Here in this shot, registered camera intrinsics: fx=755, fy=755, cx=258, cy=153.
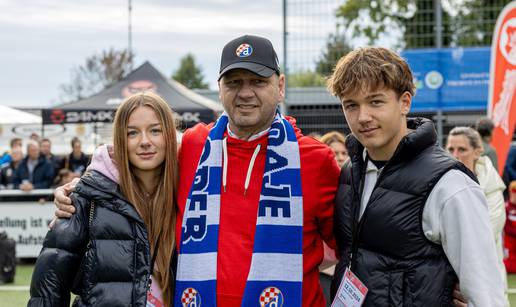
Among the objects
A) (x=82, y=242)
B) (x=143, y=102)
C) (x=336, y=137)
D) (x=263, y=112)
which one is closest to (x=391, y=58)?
(x=263, y=112)

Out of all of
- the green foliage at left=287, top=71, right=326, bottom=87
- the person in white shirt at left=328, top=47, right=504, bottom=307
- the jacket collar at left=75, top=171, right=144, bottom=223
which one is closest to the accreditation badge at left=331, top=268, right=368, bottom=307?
the person in white shirt at left=328, top=47, right=504, bottom=307

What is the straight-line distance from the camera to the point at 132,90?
14.8 metres

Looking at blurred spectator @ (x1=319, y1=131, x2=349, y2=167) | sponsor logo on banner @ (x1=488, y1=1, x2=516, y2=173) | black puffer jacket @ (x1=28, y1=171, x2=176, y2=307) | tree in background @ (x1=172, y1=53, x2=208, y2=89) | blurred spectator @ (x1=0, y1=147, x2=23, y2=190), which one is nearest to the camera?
black puffer jacket @ (x1=28, y1=171, x2=176, y2=307)

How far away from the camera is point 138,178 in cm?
336

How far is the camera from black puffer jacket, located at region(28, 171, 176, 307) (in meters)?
3.07

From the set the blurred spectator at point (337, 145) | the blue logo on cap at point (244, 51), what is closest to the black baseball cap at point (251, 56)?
the blue logo on cap at point (244, 51)

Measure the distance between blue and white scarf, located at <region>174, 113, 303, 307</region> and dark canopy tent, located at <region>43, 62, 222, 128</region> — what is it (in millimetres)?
9612

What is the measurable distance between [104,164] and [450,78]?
7.29 metres

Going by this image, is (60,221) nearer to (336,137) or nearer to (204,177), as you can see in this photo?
(204,177)

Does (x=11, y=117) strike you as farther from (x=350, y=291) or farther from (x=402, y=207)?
(x=402, y=207)

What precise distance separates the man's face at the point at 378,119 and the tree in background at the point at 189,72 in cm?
7234

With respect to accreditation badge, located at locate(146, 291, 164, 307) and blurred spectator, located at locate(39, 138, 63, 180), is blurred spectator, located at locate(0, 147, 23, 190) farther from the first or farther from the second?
accreditation badge, located at locate(146, 291, 164, 307)

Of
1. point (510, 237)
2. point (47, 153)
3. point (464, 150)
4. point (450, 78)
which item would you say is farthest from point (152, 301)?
point (47, 153)

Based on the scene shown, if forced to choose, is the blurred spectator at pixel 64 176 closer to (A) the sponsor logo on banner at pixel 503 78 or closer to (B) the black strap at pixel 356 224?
(A) the sponsor logo on banner at pixel 503 78
